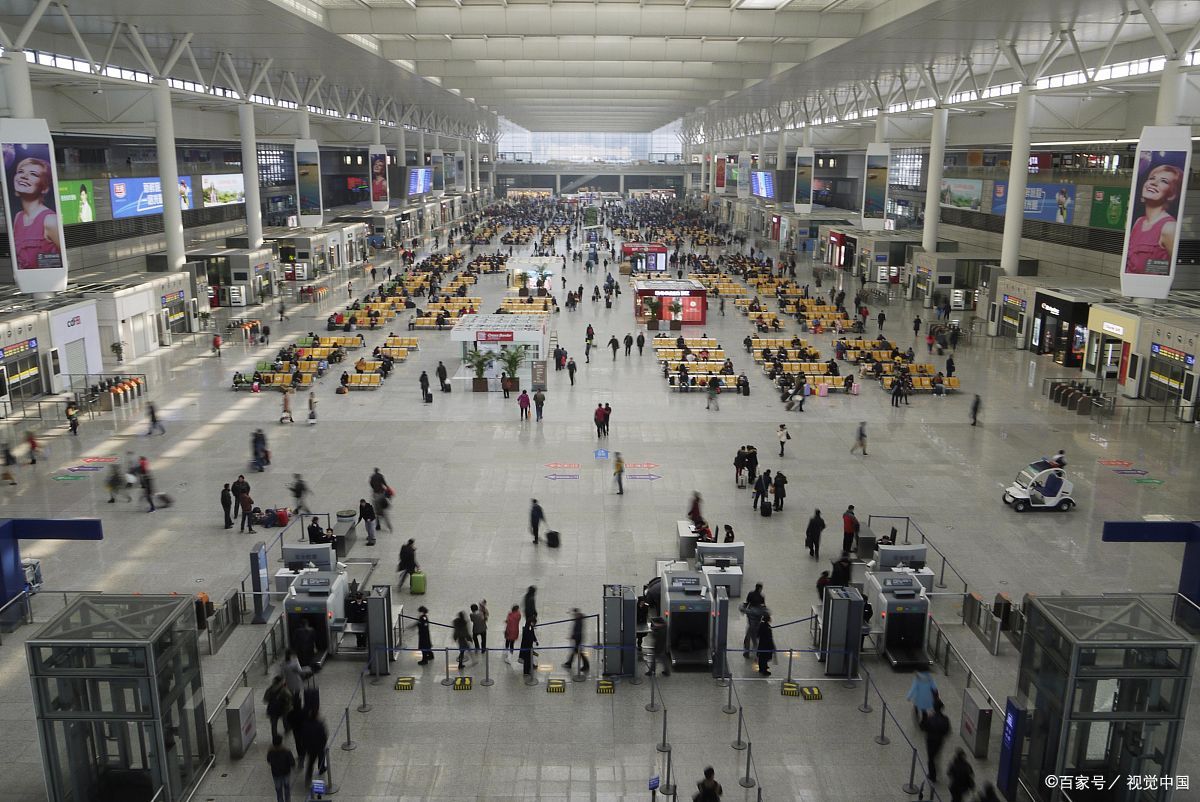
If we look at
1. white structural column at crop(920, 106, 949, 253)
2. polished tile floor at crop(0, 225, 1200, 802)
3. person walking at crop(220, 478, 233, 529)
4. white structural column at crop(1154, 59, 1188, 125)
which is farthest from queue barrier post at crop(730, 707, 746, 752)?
white structural column at crop(920, 106, 949, 253)

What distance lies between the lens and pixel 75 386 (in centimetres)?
2764

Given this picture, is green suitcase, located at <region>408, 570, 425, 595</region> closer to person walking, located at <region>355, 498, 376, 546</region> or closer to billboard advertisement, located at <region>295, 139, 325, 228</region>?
person walking, located at <region>355, 498, 376, 546</region>

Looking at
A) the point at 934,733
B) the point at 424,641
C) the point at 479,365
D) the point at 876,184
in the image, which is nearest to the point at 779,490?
the point at 424,641

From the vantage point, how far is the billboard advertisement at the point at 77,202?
3972 centimetres

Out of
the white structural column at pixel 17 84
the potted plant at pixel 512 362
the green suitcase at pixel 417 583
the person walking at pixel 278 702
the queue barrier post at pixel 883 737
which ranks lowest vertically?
the queue barrier post at pixel 883 737

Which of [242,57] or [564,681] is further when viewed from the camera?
[242,57]

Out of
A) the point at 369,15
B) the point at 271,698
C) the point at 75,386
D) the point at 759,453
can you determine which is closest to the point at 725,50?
the point at 369,15

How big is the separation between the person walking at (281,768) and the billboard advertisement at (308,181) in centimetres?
4014

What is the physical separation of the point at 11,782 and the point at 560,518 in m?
9.69

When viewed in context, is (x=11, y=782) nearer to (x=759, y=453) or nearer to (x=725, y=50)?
(x=759, y=453)

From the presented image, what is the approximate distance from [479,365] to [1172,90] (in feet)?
70.2

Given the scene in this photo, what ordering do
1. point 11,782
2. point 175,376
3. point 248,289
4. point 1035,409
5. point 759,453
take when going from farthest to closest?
point 248,289
point 175,376
point 1035,409
point 759,453
point 11,782

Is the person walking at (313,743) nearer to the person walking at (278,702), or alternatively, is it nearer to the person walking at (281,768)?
the person walking at (281,768)

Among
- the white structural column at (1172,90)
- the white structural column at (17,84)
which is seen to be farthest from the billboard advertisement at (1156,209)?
the white structural column at (17,84)
